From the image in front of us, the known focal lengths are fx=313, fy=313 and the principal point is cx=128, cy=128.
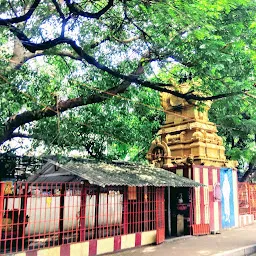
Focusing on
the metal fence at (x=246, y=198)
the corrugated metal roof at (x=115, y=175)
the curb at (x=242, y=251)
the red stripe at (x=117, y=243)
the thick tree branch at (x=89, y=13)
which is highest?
the thick tree branch at (x=89, y=13)

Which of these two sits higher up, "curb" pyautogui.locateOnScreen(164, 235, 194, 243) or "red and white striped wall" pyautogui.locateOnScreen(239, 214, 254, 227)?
"red and white striped wall" pyautogui.locateOnScreen(239, 214, 254, 227)

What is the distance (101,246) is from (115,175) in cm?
209

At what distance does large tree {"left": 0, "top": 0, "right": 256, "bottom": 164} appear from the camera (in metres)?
7.95

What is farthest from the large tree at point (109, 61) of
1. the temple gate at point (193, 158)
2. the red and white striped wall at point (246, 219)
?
the red and white striped wall at point (246, 219)

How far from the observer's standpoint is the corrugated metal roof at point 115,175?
8797 millimetres

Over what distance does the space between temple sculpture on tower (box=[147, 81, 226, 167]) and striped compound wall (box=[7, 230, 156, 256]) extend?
4.07 metres

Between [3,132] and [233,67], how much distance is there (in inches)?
275

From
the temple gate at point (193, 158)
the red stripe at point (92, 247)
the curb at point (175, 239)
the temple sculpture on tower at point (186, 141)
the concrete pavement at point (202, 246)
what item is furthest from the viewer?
the temple sculpture on tower at point (186, 141)

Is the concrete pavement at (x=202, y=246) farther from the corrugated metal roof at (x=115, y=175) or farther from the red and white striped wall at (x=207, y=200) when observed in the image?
the corrugated metal roof at (x=115, y=175)

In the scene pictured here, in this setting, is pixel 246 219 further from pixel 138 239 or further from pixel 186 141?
pixel 138 239

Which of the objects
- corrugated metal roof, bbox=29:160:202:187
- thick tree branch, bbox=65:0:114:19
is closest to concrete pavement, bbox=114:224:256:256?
corrugated metal roof, bbox=29:160:202:187

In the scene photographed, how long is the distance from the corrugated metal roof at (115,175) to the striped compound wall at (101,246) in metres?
1.79

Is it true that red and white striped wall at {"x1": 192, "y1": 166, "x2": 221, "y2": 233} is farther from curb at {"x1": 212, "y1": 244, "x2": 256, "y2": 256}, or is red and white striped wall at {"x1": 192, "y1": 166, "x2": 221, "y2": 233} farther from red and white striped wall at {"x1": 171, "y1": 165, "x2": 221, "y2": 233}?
curb at {"x1": 212, "y1": 244, "x2": 256, "y2": 256}

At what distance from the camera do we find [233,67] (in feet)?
29.3
